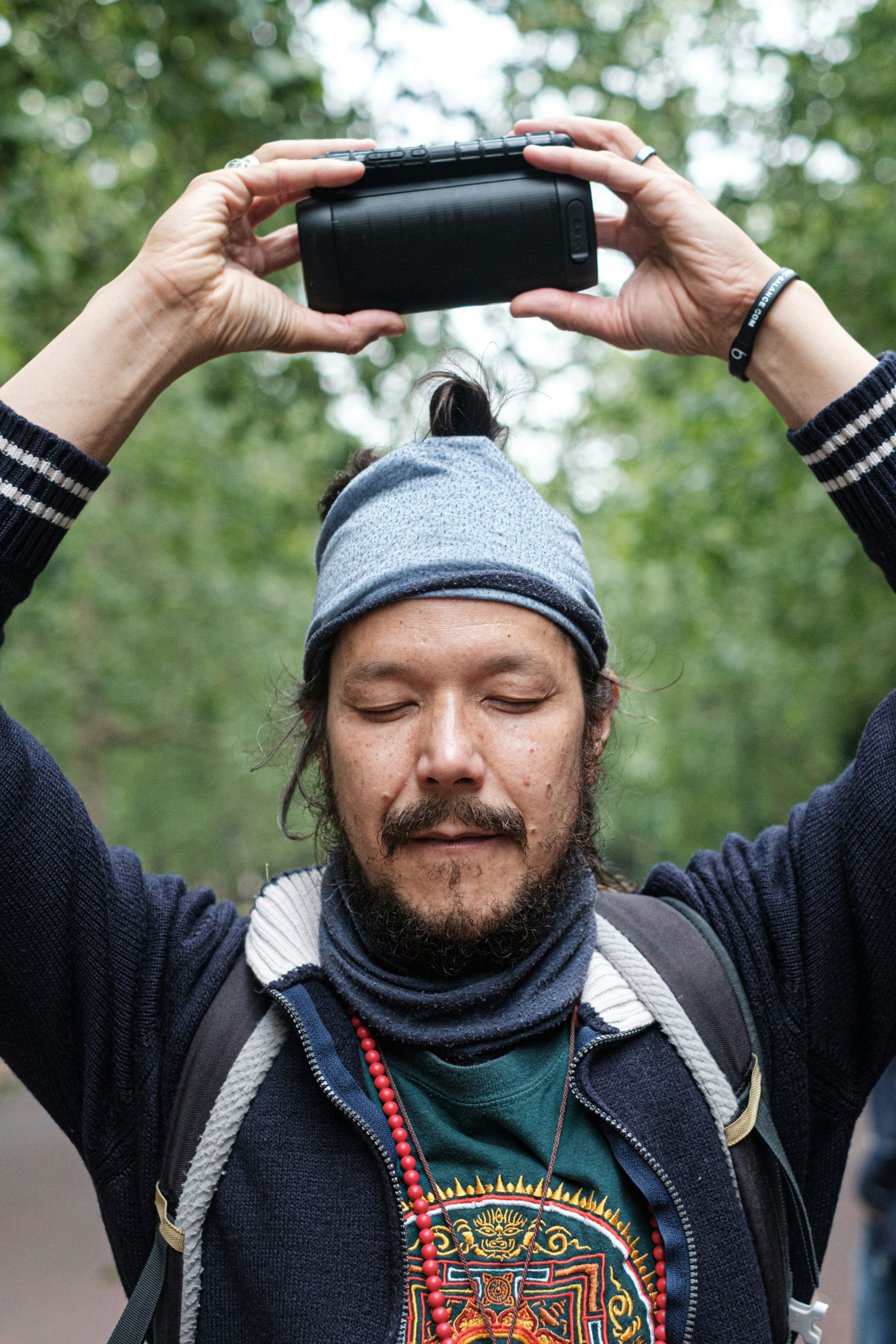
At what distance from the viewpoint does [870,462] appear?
1.75m

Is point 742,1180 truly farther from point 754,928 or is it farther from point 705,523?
point 705,523

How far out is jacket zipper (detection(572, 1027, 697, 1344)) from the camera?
64.6 inches

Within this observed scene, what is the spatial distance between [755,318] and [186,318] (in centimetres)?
95

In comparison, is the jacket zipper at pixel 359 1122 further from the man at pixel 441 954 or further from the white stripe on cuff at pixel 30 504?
the white stripe on cuff at pixel 30 504

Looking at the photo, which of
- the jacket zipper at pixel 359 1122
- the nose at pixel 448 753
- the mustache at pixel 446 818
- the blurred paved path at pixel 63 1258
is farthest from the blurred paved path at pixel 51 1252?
the nose at pixel 448 753

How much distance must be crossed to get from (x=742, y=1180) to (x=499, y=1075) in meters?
0.41

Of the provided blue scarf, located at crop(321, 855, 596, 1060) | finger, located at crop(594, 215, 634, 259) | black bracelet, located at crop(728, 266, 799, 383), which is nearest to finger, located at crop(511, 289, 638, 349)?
finger, located at crop(594, 215, 634, 259)

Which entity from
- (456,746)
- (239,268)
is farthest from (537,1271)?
(239,268)

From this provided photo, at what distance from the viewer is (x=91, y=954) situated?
176 cm

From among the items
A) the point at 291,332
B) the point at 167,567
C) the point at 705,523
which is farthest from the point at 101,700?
the point at 291,332

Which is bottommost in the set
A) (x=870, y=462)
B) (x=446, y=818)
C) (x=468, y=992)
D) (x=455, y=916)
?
(x=468, y=992)

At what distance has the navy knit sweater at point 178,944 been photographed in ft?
5.53

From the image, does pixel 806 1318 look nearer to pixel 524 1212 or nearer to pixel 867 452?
pixel 524 1212

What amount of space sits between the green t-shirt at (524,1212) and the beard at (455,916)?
147 mm
